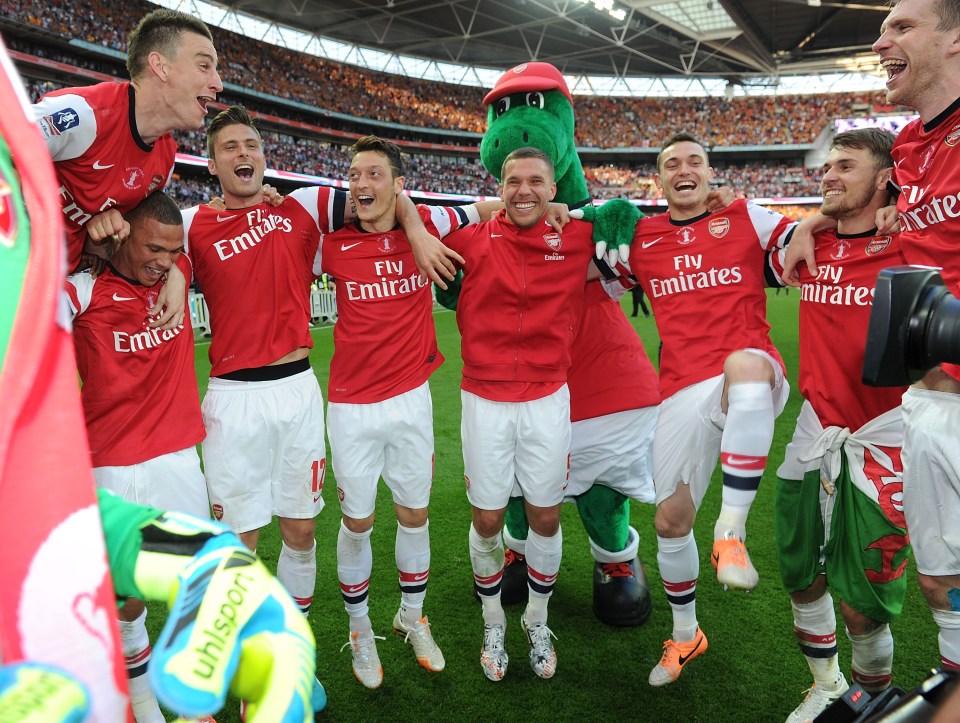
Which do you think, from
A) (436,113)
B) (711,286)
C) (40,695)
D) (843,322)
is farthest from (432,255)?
(436,113)

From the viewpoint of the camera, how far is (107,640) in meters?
0.72

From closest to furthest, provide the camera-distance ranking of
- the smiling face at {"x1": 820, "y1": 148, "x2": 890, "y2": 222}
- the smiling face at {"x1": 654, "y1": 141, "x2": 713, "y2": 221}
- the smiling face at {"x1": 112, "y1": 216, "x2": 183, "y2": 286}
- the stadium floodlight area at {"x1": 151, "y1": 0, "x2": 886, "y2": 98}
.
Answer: the smiling face at {"x1": 820, "y1": 148, "x2": 890, "y2": 222}, the smiling face at {"x1": 112, "y1": 216, "x2": 183, "y2": 286}, the smiling face at {"x1": 654, "y1": 141, "x2": 713, "y2": 221}, the stadium floodlight area at {"x1": 151, "y1": 0, "x2": 886, "y2": 98}

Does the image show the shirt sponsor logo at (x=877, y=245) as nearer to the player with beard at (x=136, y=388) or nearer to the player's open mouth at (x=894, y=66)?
the player's open mouth at (x=894, y=66)

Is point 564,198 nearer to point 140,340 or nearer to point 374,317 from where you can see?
point 374,317

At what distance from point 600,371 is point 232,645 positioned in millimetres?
2782

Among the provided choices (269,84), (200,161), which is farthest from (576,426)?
(269,84)

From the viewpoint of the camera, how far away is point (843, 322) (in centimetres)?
234

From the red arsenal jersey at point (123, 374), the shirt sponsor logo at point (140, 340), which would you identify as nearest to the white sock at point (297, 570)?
the red arsenal jersey at point (123, 374)

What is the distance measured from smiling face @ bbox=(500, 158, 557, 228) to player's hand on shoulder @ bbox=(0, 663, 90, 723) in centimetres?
253

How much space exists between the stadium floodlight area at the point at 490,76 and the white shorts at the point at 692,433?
26.8m

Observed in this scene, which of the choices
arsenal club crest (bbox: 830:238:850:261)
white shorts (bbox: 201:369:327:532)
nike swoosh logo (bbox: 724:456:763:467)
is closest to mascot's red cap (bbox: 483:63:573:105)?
arsenal club crest (bbox: 830:238:850:261)

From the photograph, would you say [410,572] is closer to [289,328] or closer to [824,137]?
[289,328]

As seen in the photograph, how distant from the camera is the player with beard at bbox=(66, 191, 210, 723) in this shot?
2377mm

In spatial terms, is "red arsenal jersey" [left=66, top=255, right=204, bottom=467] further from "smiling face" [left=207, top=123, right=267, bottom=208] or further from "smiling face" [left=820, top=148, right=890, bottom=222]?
"smiling face" [left=820, top=148, right=890, bottom=222]
